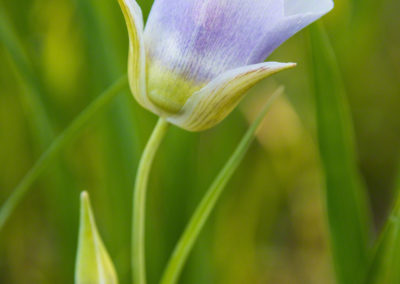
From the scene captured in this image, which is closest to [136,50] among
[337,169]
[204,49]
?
[204,49]

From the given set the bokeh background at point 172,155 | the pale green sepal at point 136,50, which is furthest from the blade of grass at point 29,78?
the pale green sepal at point 136,50

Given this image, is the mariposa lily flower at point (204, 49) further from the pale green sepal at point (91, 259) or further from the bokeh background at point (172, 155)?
the bokeh background at point (172, 155)

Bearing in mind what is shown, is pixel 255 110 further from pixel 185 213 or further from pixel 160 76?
pixel 160 76

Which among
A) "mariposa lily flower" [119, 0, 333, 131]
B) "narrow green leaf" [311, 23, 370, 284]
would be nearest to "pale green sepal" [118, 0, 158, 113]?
"mariposa lily flower" [119, 0, 333, 131]

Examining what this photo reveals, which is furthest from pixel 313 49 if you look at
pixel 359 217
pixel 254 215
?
pixel 254 215

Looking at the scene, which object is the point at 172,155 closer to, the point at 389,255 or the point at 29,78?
the point at 29,78

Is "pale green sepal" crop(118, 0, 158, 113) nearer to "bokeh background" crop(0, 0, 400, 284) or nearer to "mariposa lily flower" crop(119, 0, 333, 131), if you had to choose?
"mariposa lily flower" crop(119, 0, 333, 131)
